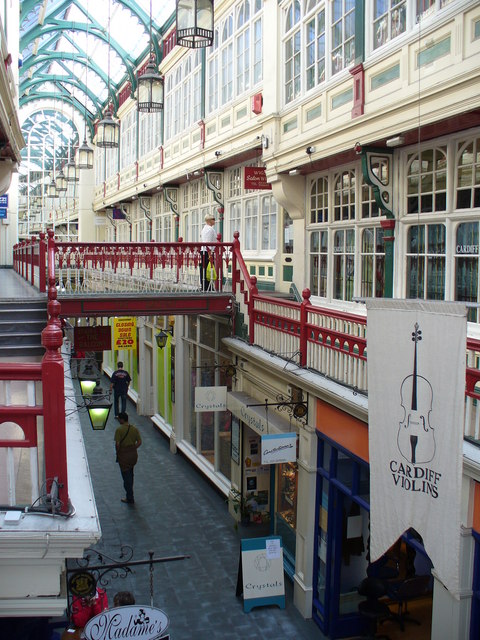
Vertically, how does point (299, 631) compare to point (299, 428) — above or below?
below

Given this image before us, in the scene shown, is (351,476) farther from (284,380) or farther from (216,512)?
(216,512)

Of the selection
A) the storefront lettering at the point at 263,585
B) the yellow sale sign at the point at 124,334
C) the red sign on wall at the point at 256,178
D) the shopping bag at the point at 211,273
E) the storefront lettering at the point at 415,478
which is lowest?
the storefront lettering at the point at 263,585

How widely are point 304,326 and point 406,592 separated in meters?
4.12

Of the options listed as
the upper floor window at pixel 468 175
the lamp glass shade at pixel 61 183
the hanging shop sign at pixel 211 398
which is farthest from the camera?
the lamp glass shade at pixel 61 183

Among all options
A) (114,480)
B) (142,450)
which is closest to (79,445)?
(114,480)

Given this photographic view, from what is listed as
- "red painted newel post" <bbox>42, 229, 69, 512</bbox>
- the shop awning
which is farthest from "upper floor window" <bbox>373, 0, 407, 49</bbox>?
"red painted newel post" <bbox>42, 229, 69, 512</bbox>

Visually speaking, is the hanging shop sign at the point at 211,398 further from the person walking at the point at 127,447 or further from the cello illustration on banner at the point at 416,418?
the cello illustration on banner at the point at 416,418

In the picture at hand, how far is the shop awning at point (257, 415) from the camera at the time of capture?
34.8 ft

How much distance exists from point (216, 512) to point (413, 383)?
9.59 meters

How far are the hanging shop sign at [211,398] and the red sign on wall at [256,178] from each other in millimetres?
4120

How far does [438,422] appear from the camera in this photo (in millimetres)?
5398

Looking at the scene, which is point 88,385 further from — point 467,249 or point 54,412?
point 54,412

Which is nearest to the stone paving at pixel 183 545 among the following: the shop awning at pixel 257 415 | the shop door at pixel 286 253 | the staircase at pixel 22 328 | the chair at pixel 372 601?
the chair at pixel 372 601

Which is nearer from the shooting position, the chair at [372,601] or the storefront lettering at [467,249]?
the storefront lettering at [467,249]
